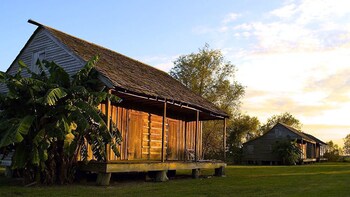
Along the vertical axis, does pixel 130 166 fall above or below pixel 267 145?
below

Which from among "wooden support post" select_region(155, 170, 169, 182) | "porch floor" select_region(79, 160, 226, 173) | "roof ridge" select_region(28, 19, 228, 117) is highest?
"roof ridge" select_region(28, 19, 228, 117)

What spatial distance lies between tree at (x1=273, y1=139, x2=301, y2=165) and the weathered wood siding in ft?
7.75

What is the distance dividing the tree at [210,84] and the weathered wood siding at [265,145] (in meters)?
5.24

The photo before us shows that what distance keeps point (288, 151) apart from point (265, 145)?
5276 millimetres

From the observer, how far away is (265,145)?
53.5 metres

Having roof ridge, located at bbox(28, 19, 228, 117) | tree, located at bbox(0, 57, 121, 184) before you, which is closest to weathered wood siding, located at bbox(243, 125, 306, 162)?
roof ridge, located at bbox(28, 19, 228, 117)

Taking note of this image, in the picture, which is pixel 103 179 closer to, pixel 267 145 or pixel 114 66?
pixel 114 66

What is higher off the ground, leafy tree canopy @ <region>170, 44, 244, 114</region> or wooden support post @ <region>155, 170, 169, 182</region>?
leafy tree canopy @ <region>170, 44, 244, 114</region>

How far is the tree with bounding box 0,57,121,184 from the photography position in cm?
1347

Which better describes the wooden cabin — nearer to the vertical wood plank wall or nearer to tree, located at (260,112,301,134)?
the vertical wood plank wall

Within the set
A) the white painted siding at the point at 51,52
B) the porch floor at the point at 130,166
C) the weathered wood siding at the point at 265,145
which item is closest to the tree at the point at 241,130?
the weathered wood siding at the point at 265,145

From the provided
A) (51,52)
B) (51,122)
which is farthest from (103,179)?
(51,52)

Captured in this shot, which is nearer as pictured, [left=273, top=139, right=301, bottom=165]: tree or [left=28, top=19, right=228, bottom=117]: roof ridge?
[left=28, top=19, right=228, bottom=117]: roof ridge

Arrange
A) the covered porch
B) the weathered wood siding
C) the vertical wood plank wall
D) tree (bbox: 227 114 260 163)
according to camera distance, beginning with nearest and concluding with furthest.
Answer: the covered porch
the vertical wood plank wall
the weathered wood siding
tree (bbox: 227 114 260 163)
